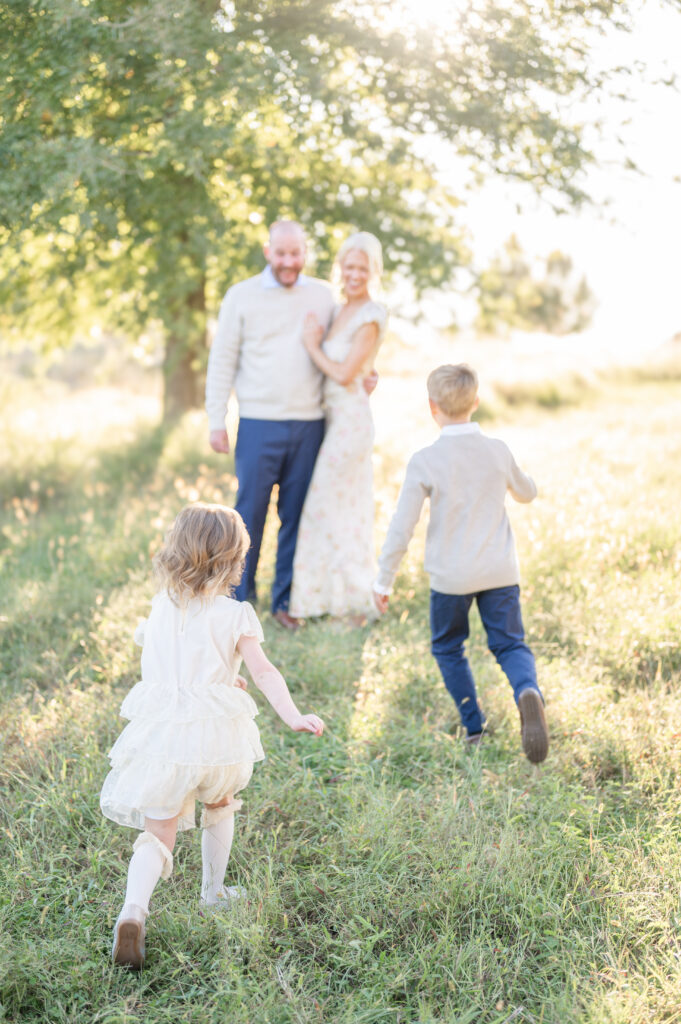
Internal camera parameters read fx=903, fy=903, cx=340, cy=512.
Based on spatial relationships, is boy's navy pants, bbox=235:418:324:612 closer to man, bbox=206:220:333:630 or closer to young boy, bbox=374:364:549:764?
man, bbox=206:220:333:630

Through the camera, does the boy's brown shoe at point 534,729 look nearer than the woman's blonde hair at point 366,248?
Yes

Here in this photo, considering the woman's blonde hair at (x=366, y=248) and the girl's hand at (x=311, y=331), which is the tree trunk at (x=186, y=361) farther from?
the woman's blonde hair at (x=366, y=248)

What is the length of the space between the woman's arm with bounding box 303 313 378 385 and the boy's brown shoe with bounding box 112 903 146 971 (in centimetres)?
358

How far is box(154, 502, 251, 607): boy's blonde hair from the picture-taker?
112 inches

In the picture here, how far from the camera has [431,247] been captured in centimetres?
1000

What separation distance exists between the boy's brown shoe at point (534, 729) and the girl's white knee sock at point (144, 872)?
4.99 feet

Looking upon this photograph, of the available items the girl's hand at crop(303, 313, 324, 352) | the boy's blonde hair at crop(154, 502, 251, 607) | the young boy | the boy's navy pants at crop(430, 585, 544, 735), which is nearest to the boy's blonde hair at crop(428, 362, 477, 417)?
the young boy

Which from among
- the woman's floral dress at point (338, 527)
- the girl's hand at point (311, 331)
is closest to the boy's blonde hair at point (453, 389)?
the girl's hand at point (311, 331)

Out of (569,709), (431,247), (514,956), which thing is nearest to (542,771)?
(569,709)

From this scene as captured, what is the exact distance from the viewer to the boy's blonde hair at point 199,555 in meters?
2.84

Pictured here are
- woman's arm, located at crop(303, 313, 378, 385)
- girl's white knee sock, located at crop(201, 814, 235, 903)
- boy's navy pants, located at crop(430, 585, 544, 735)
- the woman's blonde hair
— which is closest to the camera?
girl's white knee sock, located at crop(201, 814, 235, 903)

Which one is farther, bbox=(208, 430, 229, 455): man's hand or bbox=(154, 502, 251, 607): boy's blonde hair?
bbox=(208, 430, 229, 455): man's hand

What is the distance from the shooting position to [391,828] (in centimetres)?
332

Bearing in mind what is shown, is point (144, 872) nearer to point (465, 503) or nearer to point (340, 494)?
point (465, 503)
